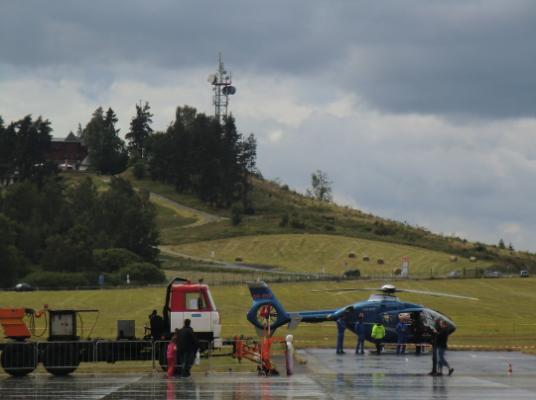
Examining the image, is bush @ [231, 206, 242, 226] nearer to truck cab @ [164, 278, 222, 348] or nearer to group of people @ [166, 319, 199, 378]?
truck cab @ [164, 278, 222, 348]

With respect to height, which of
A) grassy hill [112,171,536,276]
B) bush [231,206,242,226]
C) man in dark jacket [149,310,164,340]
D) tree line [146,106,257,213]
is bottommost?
man in dark jacket [149,310,164,340]

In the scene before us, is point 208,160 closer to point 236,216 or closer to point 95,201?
point 236,216

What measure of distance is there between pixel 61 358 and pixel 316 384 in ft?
31.5

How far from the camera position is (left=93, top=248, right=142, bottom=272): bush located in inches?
4547

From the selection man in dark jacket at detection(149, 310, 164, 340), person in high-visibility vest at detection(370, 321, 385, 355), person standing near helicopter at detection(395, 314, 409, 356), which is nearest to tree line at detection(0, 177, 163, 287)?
person in high-visibility vest at detection(370, 321, 385, 355)

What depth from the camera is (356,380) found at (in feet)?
109

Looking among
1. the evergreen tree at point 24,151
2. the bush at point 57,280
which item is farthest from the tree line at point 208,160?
the bush at point 57,280

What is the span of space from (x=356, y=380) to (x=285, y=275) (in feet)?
285

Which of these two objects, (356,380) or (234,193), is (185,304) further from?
(234,193)

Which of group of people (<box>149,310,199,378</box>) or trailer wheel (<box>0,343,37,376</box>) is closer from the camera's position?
group of people (<box>149,310,199,378</box>)

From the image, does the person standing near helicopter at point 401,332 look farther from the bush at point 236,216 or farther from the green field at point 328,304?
the bush at point 236,216

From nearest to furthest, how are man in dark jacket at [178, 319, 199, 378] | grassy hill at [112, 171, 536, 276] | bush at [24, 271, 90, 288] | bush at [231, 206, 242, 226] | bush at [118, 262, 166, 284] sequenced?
1. man in dark jacket at [178, 319, 199, 378]
2. bush at [24, 271, 90, 288]
3. bush at [118, 262, 166, 284]
4. grassy hill at [112, 171, 536, 276]
5. bush at [231, 206, 242, 226]

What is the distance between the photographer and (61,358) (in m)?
36.5

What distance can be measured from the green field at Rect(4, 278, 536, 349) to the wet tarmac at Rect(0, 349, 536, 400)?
48.0ft
